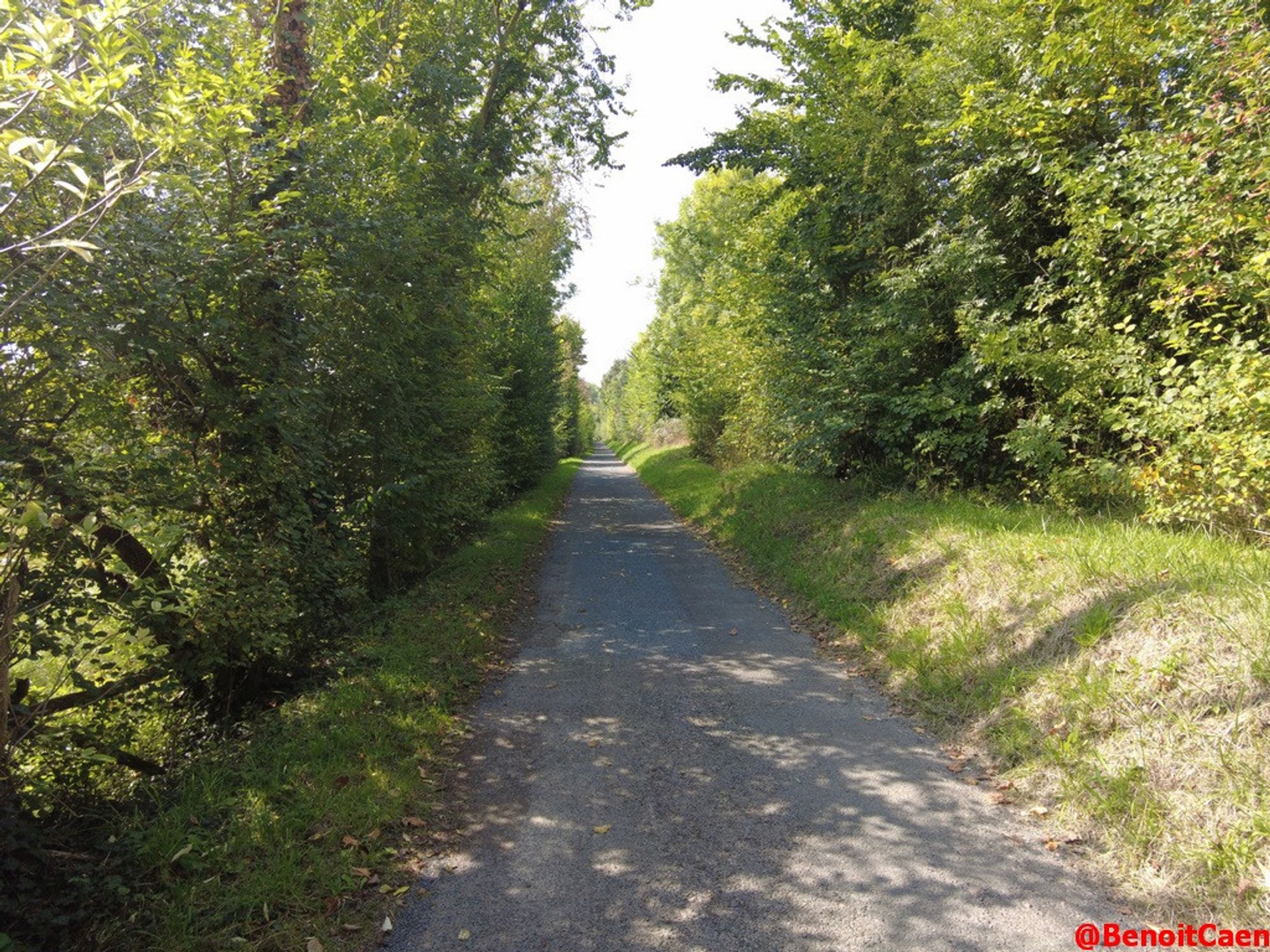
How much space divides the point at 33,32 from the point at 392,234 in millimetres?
4488

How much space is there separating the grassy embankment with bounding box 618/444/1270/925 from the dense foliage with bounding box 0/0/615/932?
4935mm

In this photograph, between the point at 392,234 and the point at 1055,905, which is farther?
the point at 392,234

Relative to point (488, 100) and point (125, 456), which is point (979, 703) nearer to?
point (125, 456)

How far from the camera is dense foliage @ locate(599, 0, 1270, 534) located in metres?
5.70

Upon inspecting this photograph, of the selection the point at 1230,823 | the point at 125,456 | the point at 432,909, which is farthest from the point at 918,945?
the point at 125,456

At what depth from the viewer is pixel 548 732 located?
517cm

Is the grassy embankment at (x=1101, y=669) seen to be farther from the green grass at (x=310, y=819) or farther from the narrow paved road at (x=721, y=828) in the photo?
the green grass at (x=310, y=819)

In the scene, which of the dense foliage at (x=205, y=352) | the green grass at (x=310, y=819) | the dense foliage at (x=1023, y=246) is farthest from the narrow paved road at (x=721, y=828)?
the dense foliage at (x=1023, y=246)

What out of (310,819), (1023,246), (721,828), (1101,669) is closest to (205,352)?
(310,819)

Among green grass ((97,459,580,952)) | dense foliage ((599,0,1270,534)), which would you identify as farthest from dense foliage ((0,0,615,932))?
dense foliage ((599,0,1270,534))

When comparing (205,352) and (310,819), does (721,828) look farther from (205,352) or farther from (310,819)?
(205,352)

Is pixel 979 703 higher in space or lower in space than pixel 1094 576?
lower

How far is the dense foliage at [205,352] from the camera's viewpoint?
328cm

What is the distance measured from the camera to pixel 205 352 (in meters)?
5.06
